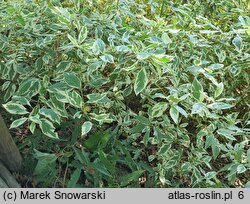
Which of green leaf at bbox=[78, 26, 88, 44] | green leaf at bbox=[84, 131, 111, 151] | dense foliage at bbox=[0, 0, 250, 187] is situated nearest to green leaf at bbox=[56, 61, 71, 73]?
dense foliage at bbox=[0, 0, 250, 187]

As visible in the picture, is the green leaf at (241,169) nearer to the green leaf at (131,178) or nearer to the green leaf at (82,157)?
the green leaf at (131,178)

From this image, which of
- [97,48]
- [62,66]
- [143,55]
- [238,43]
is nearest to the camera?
[143,55]

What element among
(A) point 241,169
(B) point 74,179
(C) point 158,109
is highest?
(C) point 158,109

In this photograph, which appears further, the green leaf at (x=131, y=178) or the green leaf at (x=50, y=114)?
the green leaf at (x=131, y=178)

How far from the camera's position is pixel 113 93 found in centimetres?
139

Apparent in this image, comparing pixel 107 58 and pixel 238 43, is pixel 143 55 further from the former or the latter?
pixel 238 43

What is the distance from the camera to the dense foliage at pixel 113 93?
1231 mm

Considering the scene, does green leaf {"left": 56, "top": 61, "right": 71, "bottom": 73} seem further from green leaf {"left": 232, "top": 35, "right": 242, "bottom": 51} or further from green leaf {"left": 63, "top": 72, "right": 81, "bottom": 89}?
green leaf {"left": 232, "top": 35, "right": 242, "bottom": 51}

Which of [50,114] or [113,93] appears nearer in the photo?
[50,114]

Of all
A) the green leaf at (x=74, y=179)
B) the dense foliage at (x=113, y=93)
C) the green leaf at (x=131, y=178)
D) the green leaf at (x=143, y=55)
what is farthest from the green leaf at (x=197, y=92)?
the green leaf at (x=74, y=179)

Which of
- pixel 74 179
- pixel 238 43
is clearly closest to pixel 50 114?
pixel 74 179

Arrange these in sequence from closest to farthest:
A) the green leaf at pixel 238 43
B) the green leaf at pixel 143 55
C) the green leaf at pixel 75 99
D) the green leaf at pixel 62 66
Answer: the green leaf at pixel 143 55, the green leaf at pixel 75 99, the green leaf at pixel 62 66, the green leaf at pixel 238 43
